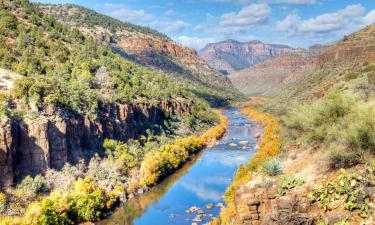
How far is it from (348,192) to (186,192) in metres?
43.9

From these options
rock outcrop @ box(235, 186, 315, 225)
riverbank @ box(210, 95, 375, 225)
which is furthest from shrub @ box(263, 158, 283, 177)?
rock outcrop @ box(235, 186, 315, 225)

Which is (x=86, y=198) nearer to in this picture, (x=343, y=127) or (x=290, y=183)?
(x=290, y=183)

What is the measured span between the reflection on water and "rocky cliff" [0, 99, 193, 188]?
12.9 metres

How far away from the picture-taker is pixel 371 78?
71.2 meters

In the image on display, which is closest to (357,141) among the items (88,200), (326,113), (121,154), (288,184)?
(288,184)

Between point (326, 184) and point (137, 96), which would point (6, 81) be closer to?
point (137, 96)

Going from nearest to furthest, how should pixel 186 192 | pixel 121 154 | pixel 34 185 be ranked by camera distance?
pixel 34 185
pixel 186 192
pixel 121 154

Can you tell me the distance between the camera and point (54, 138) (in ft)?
198

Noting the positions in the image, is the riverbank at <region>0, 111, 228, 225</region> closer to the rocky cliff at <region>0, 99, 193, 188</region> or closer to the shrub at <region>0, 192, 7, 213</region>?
the shrub at <region>0, 192, 7, 213</region>

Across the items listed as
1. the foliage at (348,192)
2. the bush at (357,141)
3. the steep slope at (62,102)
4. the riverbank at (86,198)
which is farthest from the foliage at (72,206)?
the bush at (357,141)

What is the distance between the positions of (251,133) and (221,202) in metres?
68.5

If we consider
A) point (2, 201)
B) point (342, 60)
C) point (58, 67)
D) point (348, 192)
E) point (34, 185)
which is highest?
point (342, 60)

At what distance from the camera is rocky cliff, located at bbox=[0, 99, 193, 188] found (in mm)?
52375

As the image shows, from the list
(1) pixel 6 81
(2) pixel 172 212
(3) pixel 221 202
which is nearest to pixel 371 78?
(3) pixel 221 202
